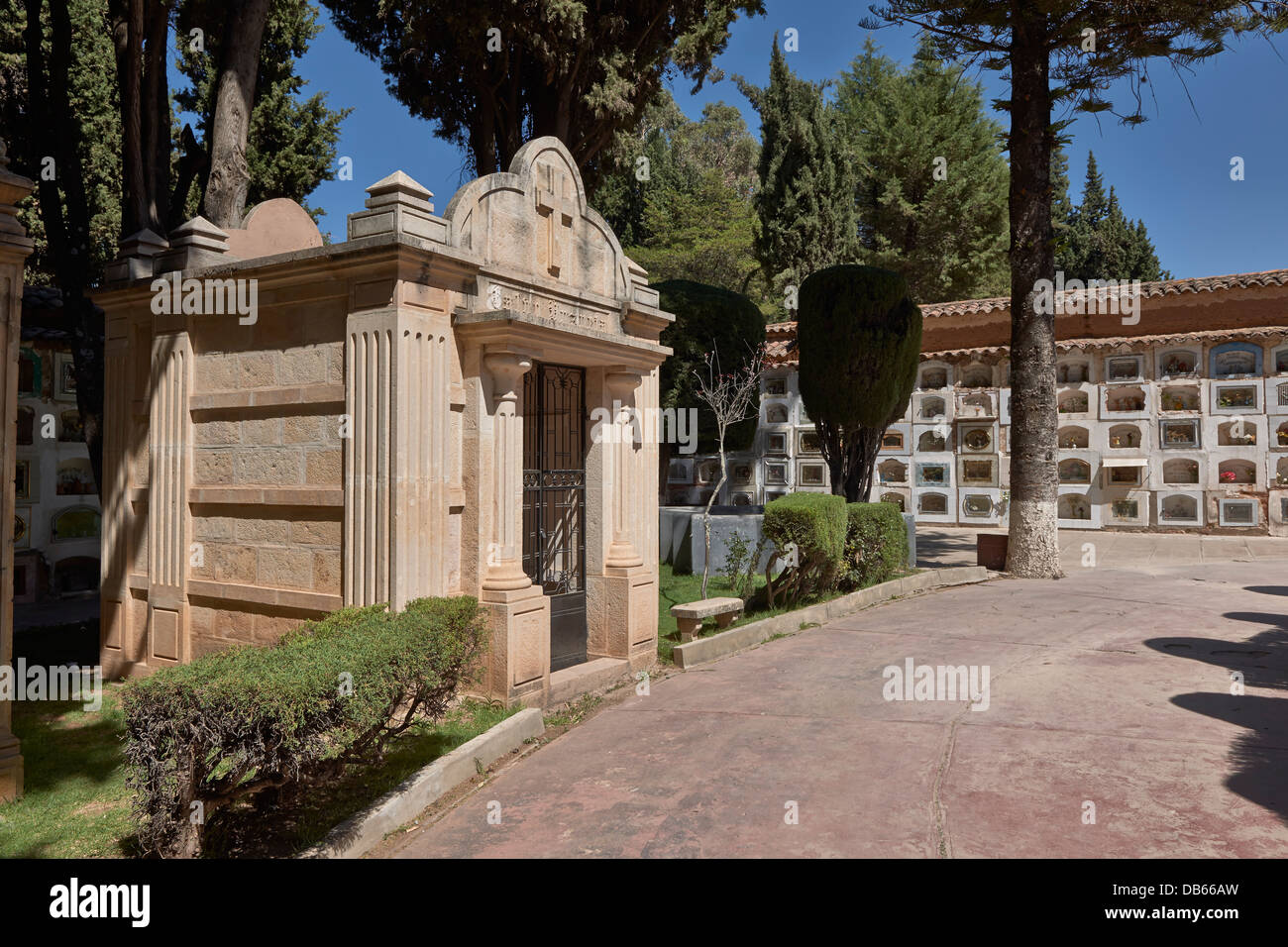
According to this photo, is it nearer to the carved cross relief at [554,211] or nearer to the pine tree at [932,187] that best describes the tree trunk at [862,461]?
the carved cross relief at [554,211]

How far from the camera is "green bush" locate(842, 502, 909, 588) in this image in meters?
10.9

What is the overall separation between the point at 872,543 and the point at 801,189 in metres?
17.0

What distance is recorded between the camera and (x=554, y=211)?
6926mm

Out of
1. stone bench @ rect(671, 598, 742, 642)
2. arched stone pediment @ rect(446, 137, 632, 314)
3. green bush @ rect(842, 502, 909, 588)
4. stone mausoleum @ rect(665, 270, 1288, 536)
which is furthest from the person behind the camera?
stone mausoleum @ rect(665, 270, 1288, 536)

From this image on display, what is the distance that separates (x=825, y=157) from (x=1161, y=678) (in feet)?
72.4

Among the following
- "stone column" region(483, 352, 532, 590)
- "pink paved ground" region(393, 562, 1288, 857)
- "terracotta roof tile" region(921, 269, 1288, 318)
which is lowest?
"pink paved ground" region(393, 562, 1288, 857)

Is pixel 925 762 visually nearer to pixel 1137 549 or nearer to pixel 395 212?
pixel 395 212

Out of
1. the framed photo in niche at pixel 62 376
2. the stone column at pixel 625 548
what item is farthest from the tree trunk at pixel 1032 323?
the framed photo in niche at pixel 62 376

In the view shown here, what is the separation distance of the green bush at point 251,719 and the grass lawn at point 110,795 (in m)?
0.25

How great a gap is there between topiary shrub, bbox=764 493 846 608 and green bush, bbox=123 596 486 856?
568 centimetres

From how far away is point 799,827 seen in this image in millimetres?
3930

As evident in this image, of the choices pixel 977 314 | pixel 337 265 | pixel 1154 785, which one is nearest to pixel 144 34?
pixel 337 265

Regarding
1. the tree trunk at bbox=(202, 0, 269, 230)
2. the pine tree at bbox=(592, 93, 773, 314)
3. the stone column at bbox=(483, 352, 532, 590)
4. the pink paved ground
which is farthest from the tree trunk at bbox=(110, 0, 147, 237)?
the pine tree at bbox=(592, 93, 773, 314)

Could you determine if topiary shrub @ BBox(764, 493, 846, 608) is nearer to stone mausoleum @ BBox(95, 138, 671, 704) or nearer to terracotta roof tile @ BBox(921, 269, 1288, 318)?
stone mausoleum @ BBox(95, 138, 671, 704)
